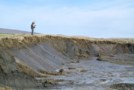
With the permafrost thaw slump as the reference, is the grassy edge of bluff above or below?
above

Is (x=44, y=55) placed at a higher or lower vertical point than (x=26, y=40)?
lower

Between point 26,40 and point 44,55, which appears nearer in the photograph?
point 44,55

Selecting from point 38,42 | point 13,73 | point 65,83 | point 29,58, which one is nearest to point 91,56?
point 38,42

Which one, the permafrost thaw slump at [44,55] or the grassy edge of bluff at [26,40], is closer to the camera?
the permafrost thaw slump at [44,55]

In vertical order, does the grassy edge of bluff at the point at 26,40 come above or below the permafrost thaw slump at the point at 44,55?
above

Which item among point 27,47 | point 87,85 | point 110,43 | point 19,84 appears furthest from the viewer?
point 110,43

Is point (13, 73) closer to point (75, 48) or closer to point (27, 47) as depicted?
point (27, 47)

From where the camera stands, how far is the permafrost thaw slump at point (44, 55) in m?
22.2

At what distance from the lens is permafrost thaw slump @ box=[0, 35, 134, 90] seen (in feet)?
72.8

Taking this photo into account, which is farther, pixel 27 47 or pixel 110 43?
pixel 110 43

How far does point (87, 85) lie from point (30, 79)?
4237 mm

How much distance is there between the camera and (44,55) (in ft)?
122

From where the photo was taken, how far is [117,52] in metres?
55.4

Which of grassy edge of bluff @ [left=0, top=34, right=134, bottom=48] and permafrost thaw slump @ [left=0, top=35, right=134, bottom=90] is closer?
permafrost thaw slump @ [left=0, top=35, right=134, bottom=90]
